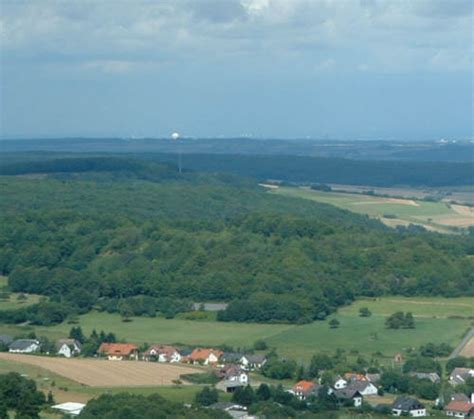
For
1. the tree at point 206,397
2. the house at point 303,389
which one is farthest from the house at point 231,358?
the tree at point 206,397

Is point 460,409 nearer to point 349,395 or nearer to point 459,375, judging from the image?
point 349,395

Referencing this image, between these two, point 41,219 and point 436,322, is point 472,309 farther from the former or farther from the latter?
point 41,219

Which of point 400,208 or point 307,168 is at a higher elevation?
point 400,208

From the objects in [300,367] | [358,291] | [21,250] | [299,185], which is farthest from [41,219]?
[299,185]

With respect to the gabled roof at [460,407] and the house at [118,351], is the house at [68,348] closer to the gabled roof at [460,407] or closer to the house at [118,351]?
the house at [118,351]

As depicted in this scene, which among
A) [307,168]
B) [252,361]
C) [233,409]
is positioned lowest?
[307,168]

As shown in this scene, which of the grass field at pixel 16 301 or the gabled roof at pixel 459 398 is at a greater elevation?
the gabled roof at pixel 459 398

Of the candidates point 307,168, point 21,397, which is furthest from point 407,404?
point 307,168

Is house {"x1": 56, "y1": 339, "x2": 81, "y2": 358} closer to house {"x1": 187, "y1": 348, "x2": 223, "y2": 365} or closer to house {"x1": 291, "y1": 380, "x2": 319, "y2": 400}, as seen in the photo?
house {"x1": 187, "y1": 348, "x2": 223, "y2": 365}
